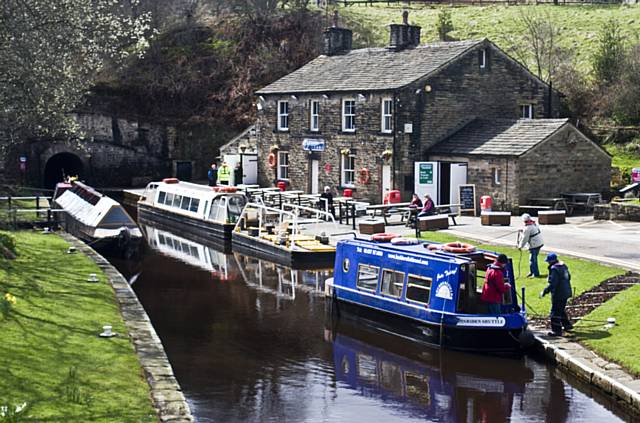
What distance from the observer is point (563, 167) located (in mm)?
34125

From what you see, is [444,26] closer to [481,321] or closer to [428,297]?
[428,297]

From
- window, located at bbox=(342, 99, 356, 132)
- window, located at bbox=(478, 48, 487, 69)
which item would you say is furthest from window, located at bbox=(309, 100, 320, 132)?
window, located at bbox=(478, 48, 487, 69)

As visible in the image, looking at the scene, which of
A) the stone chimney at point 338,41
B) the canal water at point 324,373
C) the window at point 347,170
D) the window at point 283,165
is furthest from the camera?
the stone chimney at point 338,41

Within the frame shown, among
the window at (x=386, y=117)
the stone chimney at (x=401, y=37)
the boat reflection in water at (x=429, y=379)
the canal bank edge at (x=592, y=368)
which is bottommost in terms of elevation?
the boat reflection in water at (x=429, y=379)

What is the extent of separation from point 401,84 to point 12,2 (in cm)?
1911

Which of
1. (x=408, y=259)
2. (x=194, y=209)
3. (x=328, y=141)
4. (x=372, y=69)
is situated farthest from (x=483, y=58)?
(x=408, y=259)

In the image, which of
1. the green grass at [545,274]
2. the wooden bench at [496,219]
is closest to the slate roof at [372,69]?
the wooden bench at [496,219]

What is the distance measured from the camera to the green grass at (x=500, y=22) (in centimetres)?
5941

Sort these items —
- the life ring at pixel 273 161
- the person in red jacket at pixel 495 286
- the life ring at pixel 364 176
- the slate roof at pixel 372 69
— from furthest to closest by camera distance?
the life ring at pixel 273 161
the life ring at pixel 364 176
the slate roof at pixel 372 69
the person in red jacket at pixel 495 286

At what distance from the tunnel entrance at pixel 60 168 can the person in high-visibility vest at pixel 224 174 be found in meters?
9.84

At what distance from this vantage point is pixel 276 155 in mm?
43906

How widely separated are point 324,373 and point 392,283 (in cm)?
313

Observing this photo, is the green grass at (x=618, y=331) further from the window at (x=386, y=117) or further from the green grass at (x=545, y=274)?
the window at (x=386, y=117)

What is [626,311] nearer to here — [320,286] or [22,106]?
[320,286]
